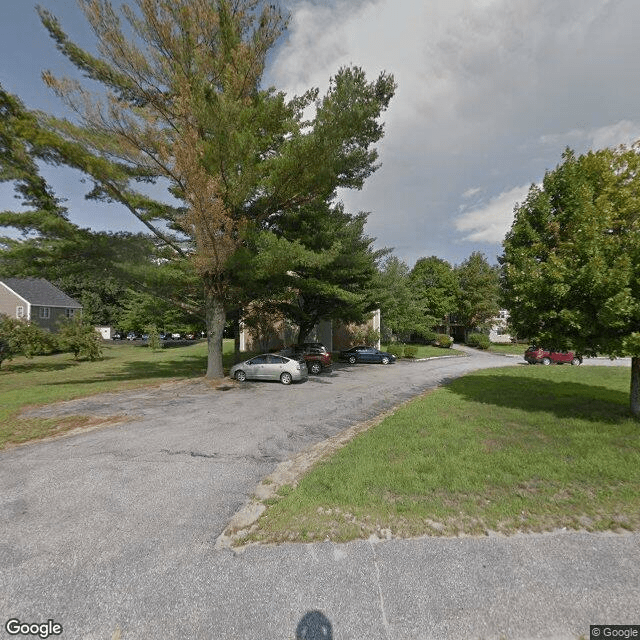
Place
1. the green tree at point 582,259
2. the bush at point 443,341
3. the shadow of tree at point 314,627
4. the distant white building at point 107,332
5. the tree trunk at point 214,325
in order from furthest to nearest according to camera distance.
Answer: the distant white building at point 107,332 < the bush at point 443,341 < the tree trunk at point 214,325 < the green tree at point 582,259 < the shadow of tree at point 314,627

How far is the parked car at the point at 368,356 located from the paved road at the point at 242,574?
771 inches

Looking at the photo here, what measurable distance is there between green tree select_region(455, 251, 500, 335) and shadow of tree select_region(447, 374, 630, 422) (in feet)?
92.4

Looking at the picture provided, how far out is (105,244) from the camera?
13.1m

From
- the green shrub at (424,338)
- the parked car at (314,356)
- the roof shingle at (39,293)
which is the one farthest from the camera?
the roof shingle at (39,293)

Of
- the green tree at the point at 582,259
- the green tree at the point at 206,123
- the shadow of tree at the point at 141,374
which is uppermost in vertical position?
the green tree at the point at 206,123

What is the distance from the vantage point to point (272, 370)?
1534 centimetres

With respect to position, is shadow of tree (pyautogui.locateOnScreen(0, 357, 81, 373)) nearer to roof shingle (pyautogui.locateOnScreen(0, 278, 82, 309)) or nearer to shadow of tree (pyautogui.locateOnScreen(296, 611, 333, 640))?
roof shingle (pyautogui.locateOnScreen(0, 278, 82, 309))

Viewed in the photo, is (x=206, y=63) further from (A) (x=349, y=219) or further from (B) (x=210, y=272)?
(A) (x=349, y=219)

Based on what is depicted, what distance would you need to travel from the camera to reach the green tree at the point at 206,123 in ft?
37.1

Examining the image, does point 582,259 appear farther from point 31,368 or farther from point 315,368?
point 31,368

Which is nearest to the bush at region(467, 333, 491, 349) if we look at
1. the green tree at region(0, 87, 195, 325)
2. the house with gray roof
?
the green tree at region(0, 87, 195, 325)

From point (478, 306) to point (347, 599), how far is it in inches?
1667

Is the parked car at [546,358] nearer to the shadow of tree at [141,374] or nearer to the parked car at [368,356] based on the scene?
the parked car at [368,356]

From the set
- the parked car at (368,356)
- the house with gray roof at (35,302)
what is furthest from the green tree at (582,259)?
the house with gray roof at (35,302)
